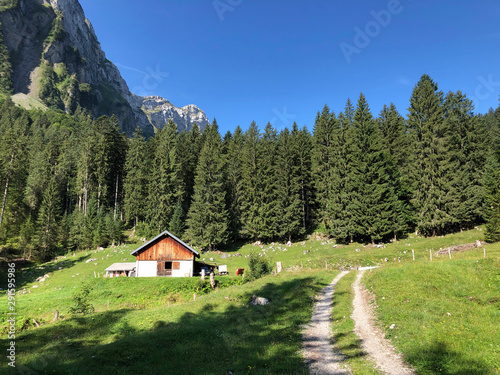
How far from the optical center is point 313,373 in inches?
314

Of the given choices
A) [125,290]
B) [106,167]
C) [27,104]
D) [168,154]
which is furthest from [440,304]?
[27,104]

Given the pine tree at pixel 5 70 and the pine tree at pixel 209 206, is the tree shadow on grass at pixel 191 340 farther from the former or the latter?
the pine tree at pixel 5 70

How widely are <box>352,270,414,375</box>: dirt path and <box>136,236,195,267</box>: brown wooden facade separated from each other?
85.0 feet

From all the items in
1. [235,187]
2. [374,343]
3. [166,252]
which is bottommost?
[374,343]

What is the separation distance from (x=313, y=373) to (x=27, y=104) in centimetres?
21603

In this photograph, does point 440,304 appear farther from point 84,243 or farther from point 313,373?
point 84,243

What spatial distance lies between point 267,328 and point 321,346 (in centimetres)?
351

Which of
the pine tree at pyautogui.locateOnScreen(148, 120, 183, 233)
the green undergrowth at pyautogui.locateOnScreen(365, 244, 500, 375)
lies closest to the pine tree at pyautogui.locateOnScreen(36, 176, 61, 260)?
the pine tree at pyautogui.locateOnScreen(148, 120, 183, 233)

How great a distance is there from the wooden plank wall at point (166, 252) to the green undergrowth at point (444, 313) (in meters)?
25.2

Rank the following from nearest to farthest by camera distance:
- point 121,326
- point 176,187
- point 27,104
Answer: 1. point 121,326
2. point 176,187
3. point 27,104

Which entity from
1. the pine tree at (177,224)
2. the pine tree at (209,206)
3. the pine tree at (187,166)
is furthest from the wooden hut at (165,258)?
the pine tree at (187,166)

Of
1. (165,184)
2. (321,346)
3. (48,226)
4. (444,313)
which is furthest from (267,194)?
(48,226)

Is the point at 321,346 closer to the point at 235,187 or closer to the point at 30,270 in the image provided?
the point at 235,187

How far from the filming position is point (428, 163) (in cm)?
4322
